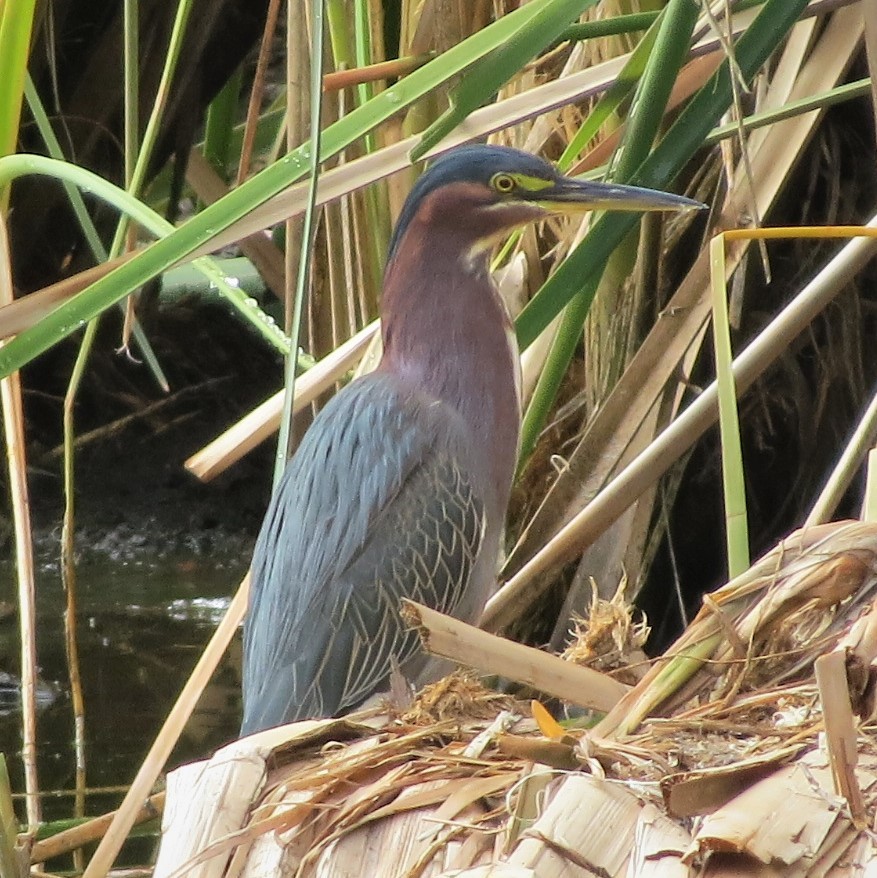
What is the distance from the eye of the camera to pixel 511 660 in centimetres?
141

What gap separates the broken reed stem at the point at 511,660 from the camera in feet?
4.42

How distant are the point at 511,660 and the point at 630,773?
0.18 metres

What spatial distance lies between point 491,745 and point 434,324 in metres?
1.12

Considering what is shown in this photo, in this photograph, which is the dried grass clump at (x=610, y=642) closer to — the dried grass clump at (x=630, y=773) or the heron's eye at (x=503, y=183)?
the dried grass clump at (x=630, y=773)

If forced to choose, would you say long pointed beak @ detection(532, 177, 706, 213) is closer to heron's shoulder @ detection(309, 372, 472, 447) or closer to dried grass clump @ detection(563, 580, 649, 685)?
heron's shoulder @ detection(309, 372, 472, 447)

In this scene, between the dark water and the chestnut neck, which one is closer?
the chestnut neck

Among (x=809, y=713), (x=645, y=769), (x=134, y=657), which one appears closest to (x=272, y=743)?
(x=645, y=769)

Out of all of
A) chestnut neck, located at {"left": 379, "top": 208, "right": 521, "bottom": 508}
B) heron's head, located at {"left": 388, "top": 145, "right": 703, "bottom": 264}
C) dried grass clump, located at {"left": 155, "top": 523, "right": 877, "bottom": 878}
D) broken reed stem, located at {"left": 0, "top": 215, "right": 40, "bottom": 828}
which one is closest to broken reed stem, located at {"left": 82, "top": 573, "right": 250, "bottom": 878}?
dried grass clump, located at {"left": 155, "top": 523, "right": 877, "bottom": 878}

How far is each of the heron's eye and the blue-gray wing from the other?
339mm

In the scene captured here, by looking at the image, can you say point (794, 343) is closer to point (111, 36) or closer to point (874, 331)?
point (874, 331)

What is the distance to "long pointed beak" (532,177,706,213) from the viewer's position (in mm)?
1997

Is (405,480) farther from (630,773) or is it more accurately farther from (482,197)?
(630,773)

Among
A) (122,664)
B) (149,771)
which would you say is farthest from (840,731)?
(122,664)

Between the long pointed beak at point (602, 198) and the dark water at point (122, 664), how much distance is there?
1267 mm
